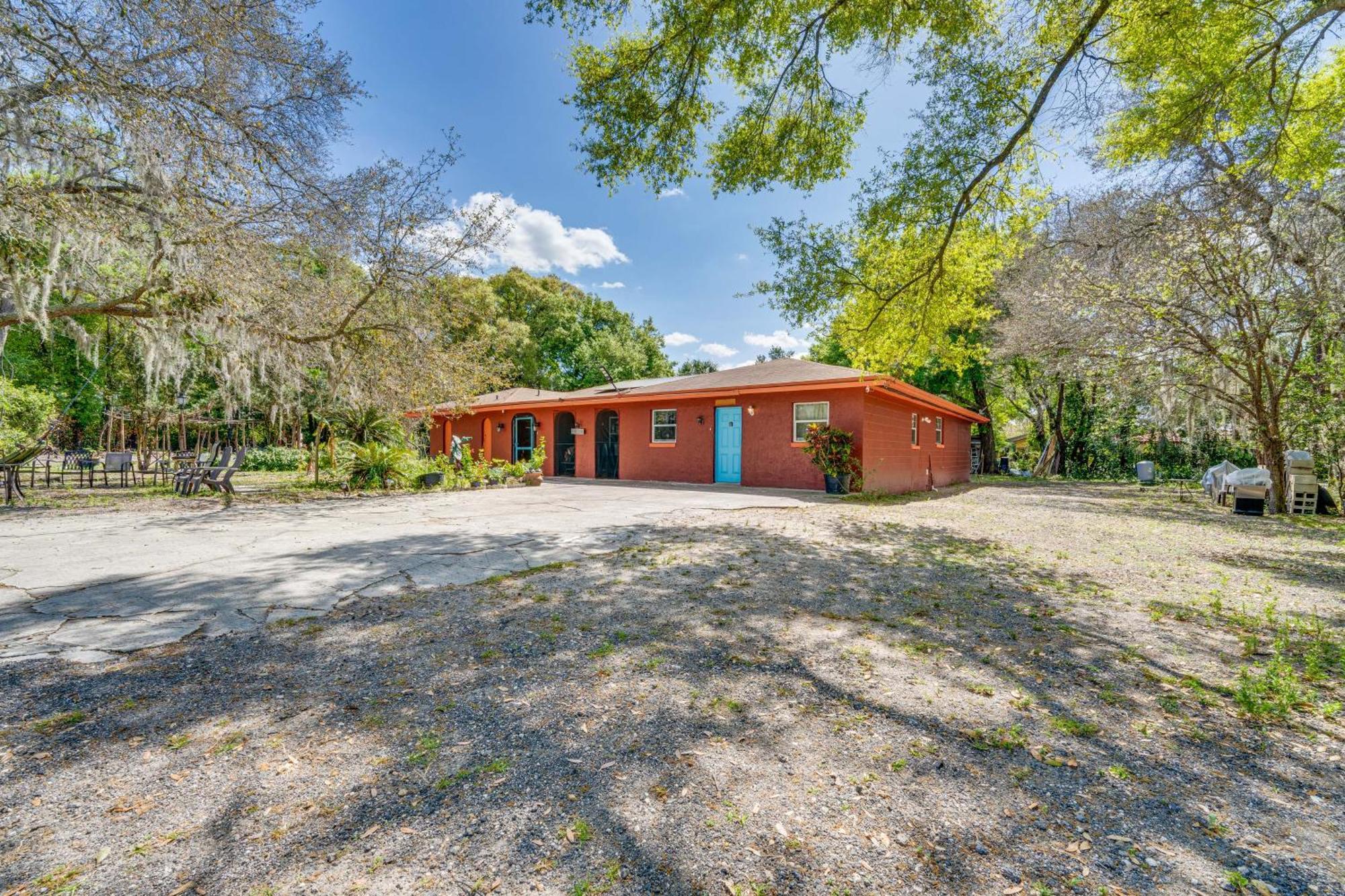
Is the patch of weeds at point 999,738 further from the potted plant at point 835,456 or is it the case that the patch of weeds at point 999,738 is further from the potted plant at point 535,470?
the potted plant at point 535,470

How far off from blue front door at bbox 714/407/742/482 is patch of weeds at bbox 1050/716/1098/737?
10.2 m

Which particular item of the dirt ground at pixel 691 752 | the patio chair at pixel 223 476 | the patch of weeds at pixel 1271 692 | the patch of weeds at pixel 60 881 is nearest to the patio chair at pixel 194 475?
the patio chair at pixel 223 476

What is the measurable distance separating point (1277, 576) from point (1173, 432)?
16330 mm

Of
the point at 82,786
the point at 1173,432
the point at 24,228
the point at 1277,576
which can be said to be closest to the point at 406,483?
the point at 24,228

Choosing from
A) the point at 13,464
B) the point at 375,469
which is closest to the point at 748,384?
the point at 375,469

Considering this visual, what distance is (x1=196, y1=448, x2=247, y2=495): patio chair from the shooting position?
8422 millimetres

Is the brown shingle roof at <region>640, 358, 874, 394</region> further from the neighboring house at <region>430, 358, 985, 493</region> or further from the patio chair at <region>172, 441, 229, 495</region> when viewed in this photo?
the patio chair at <region>172, 441, 229, 495</region>

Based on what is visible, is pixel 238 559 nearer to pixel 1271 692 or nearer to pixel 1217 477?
pixel 1271 692

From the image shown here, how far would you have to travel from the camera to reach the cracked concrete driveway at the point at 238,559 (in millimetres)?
2938

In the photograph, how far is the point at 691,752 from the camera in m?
1.92

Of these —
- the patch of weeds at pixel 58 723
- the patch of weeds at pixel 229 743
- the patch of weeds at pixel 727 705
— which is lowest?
the patch of weeds at pixel 727 705

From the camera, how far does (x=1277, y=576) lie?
4.76 m

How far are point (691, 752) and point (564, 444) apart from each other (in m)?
14.5

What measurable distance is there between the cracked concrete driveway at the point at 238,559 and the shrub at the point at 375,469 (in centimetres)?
234
